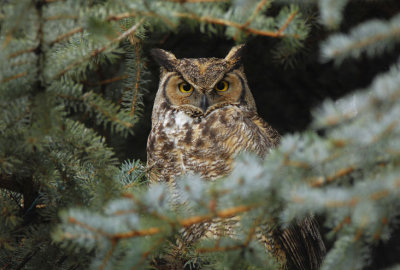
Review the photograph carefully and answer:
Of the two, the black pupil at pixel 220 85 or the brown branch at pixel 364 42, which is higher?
the brown branch at pixel 364 42

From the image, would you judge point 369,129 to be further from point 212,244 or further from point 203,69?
point 203,69

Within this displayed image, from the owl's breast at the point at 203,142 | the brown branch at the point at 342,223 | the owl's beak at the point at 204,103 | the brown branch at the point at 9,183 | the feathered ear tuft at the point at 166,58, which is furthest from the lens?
the feathered ear tuft at the point at 166,58

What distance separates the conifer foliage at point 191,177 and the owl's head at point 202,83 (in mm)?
707

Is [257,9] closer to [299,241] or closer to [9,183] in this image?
[9,183]

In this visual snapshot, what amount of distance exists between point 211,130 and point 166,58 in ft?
1.36

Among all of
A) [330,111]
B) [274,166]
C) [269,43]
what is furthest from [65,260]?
[269,43]

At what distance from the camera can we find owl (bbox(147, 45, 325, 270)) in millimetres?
1706

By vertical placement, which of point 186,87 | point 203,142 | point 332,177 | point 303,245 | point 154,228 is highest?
point 332,177

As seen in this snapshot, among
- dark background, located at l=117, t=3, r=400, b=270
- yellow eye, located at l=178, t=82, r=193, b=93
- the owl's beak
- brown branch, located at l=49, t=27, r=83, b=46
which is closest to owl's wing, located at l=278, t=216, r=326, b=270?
dark background, located at l=117, t=3, r=400, b=270

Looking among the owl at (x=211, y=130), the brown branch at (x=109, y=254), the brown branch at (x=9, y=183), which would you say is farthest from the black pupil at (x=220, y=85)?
the brown branch at (x=109, y=254)

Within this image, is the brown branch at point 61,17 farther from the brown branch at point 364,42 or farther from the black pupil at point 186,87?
the black pupil at point 186,87

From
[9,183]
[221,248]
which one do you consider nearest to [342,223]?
[221,248]

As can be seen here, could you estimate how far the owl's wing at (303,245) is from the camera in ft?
5.75

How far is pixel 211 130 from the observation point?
1.75 metres
